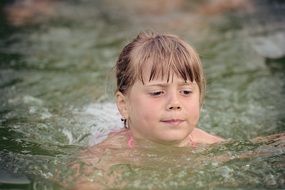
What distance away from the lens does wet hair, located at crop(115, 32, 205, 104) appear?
3.99 metres

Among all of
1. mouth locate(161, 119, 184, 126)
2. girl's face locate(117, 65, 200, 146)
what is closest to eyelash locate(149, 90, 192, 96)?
girl's face locate(117, 65, 200, 146)

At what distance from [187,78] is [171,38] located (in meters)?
0.34

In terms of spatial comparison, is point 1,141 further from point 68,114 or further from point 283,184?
point 283,184

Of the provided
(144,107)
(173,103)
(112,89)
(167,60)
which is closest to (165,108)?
(173,103)

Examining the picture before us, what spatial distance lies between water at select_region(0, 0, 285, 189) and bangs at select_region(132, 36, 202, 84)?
537 millimetres

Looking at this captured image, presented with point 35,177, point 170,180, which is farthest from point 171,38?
point 35,177

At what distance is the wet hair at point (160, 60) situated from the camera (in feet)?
13.1

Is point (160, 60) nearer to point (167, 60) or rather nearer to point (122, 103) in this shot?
point (167, 60)

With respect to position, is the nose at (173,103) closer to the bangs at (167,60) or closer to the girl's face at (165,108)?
the girl's face at (165,108)

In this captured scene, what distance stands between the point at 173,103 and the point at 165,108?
67 mm

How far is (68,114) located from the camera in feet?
17.5

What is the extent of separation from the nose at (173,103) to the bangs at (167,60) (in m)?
0.11

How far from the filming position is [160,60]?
4.00 metres

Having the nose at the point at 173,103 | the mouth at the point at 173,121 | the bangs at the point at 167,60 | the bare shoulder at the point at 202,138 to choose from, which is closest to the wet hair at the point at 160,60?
the bangs at the point at 167,60
